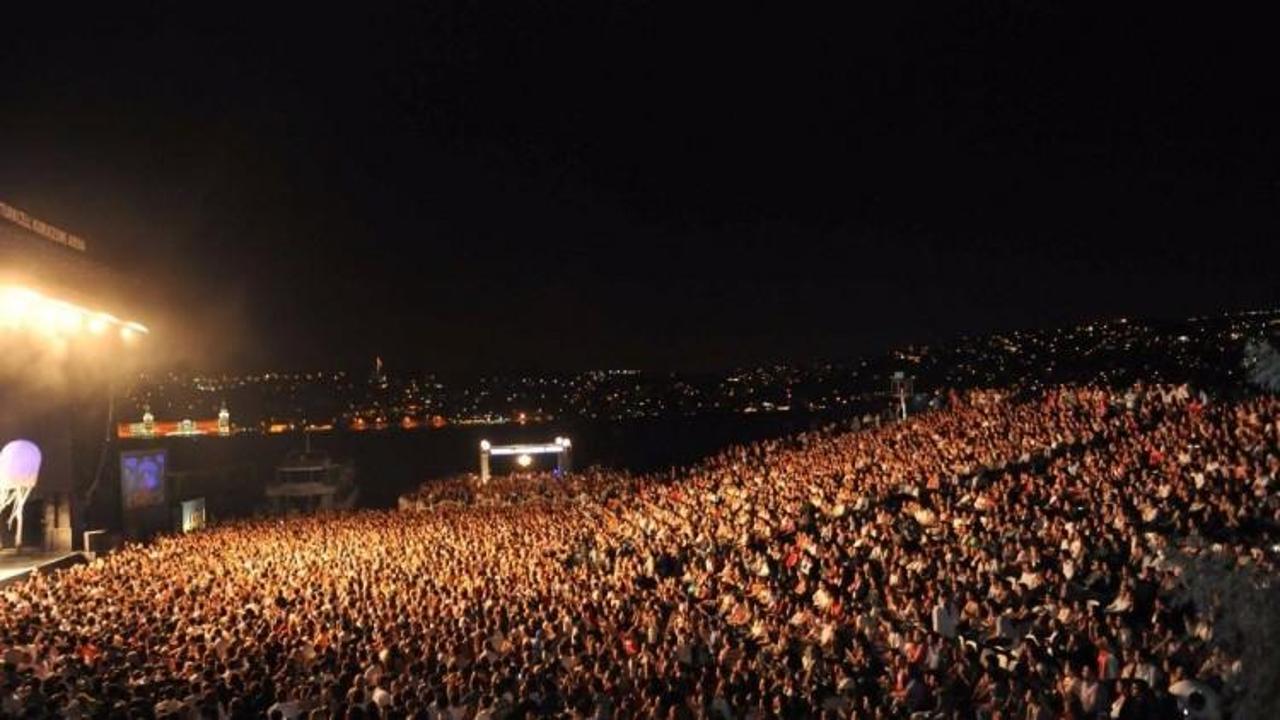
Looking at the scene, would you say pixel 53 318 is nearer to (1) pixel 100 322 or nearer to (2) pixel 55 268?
(1) pixel 100 322

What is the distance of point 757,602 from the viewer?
11.2 m

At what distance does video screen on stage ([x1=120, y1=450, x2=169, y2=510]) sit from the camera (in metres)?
23.1

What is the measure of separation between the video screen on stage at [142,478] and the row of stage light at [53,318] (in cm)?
287

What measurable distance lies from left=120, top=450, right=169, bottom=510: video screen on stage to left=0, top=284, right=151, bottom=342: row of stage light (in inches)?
113

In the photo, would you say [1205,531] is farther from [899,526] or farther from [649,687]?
[649,687]

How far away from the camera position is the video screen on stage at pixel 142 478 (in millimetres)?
23062

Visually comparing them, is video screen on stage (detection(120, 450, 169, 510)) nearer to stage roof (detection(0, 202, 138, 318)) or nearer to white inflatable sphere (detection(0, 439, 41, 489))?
white inflatable sphere (detection(0, 439, 41, 489))

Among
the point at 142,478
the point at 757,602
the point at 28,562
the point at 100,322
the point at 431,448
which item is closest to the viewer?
the point at 757,602

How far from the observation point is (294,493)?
2989 cm

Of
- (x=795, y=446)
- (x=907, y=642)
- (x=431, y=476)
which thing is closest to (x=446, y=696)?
(x=907, y=642)

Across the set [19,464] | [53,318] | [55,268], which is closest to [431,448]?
[19,464]

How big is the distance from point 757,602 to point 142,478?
18.1 m

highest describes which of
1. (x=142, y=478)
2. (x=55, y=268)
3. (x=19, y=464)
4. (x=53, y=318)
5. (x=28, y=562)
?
(x=55, y=268)

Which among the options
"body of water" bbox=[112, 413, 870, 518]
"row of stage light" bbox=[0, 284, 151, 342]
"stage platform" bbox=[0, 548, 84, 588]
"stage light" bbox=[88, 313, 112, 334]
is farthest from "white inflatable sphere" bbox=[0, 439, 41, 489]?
"body of water" bbox=[112, 413, 870, 518]
